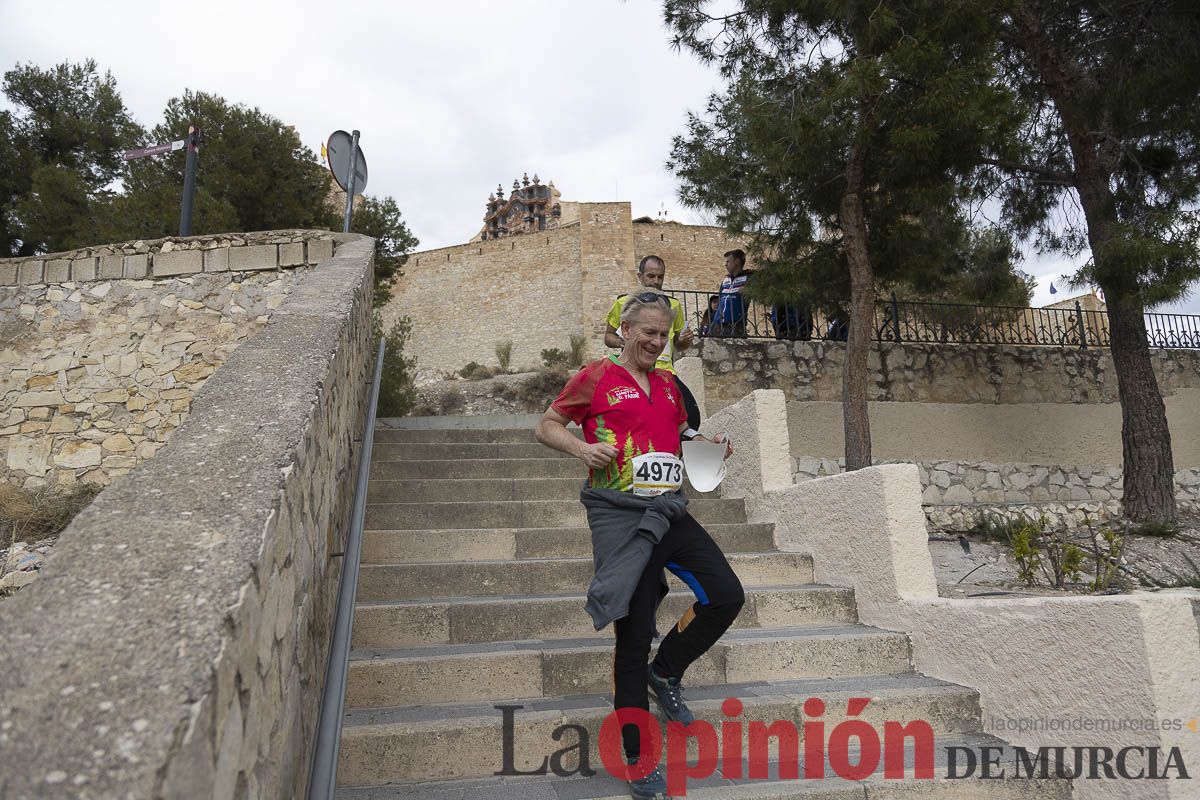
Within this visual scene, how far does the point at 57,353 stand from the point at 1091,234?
10.0 meters

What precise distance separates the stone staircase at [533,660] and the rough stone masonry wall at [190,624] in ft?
1.42

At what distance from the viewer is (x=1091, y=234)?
793 centimetres

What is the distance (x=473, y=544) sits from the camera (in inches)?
151

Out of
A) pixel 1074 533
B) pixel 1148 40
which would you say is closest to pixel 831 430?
pixel 1074 533

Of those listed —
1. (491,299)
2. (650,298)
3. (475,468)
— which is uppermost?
(491,299)

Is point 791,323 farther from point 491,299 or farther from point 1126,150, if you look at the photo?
point 491,299

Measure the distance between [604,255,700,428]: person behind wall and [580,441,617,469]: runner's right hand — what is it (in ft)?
2.02

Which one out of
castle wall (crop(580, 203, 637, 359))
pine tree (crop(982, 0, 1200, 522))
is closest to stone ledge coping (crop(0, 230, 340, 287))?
pine tree (crop(982, 0, 1200, 522))

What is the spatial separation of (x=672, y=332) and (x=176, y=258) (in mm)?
4807

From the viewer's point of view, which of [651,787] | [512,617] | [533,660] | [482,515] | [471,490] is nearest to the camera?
[651,787]

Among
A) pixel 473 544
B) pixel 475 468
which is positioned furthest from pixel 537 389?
pixel 473 544

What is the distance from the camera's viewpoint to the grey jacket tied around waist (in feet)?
7.28

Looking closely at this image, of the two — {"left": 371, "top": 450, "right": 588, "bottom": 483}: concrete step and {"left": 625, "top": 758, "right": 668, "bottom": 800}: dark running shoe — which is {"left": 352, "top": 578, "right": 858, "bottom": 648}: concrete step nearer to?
{"left": 625, "top": 758, "right": 668, "bottom": 800}: dark running shoe

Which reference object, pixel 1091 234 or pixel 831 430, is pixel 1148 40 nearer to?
pixel 1091 234
